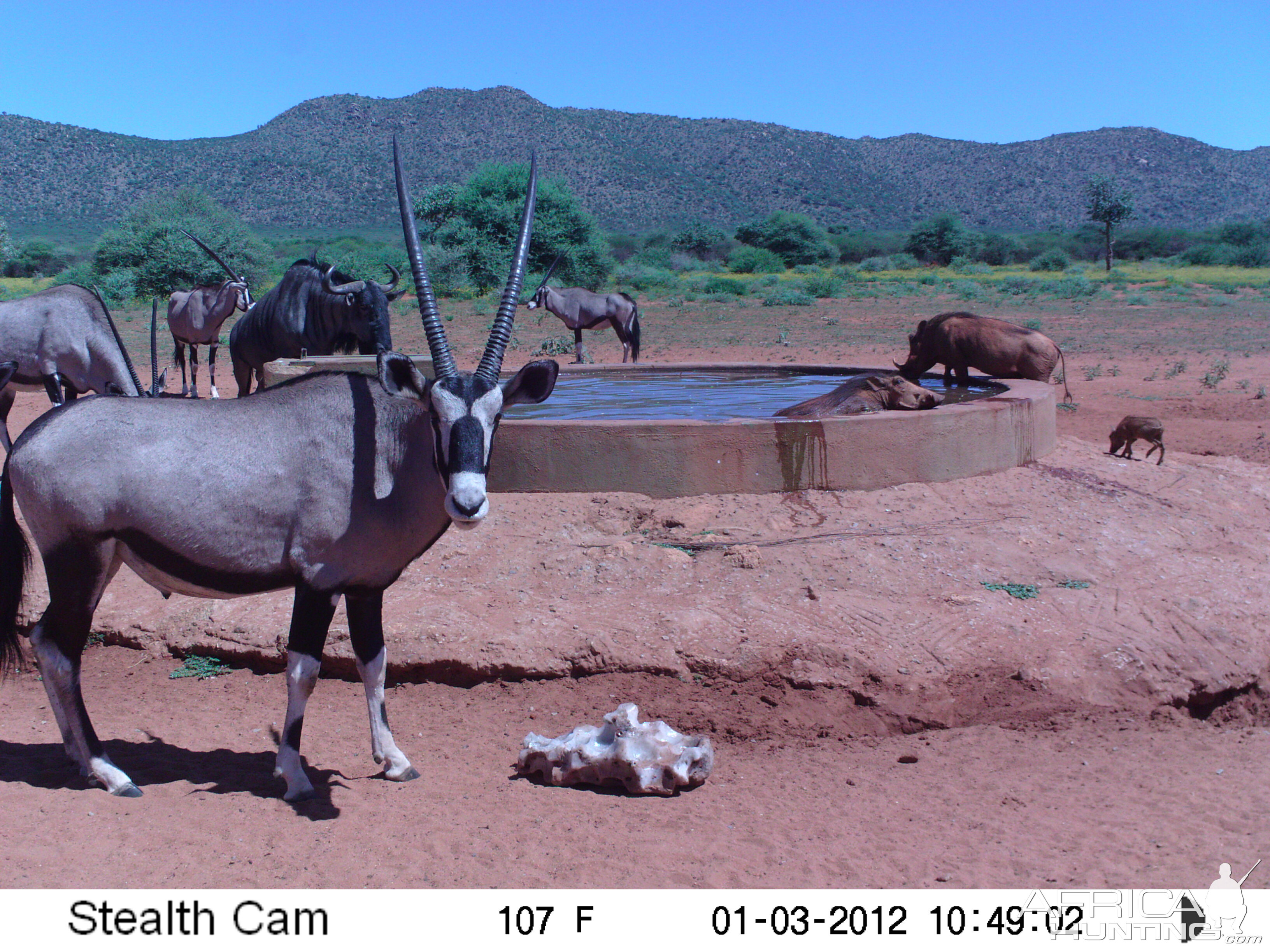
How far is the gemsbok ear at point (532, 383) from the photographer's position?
3.73 metres

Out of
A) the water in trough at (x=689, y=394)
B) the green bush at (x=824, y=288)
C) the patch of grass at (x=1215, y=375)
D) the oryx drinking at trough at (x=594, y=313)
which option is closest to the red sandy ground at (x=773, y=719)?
the water in trough at (x=689, y=394)

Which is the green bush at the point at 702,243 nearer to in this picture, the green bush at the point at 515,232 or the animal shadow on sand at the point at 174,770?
the green bush at the point at 515,232

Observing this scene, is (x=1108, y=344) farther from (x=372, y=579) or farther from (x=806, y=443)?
(x=372, y=579)

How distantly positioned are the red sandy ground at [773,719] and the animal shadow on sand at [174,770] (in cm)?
2

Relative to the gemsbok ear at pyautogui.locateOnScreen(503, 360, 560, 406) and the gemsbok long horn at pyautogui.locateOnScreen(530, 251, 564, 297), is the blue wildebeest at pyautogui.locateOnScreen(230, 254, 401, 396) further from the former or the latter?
the gemsbok ear at pyautogui.locateOnScreen(503, 360, 560, 406)

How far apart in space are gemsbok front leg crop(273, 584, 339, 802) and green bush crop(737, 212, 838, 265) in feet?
175

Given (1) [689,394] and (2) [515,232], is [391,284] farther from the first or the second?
(2) [515,232]

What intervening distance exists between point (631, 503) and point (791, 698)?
73.2 inches

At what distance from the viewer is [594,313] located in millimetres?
18031

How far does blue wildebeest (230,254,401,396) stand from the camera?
381 inches

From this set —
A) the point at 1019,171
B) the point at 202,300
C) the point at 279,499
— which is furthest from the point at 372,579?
the point at 1019,171

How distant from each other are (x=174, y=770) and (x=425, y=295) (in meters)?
2.26

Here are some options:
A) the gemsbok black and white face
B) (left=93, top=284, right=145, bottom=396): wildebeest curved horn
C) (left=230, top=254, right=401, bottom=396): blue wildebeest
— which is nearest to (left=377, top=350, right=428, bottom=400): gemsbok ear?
the gemsbok black and white face

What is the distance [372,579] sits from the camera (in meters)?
3.95
